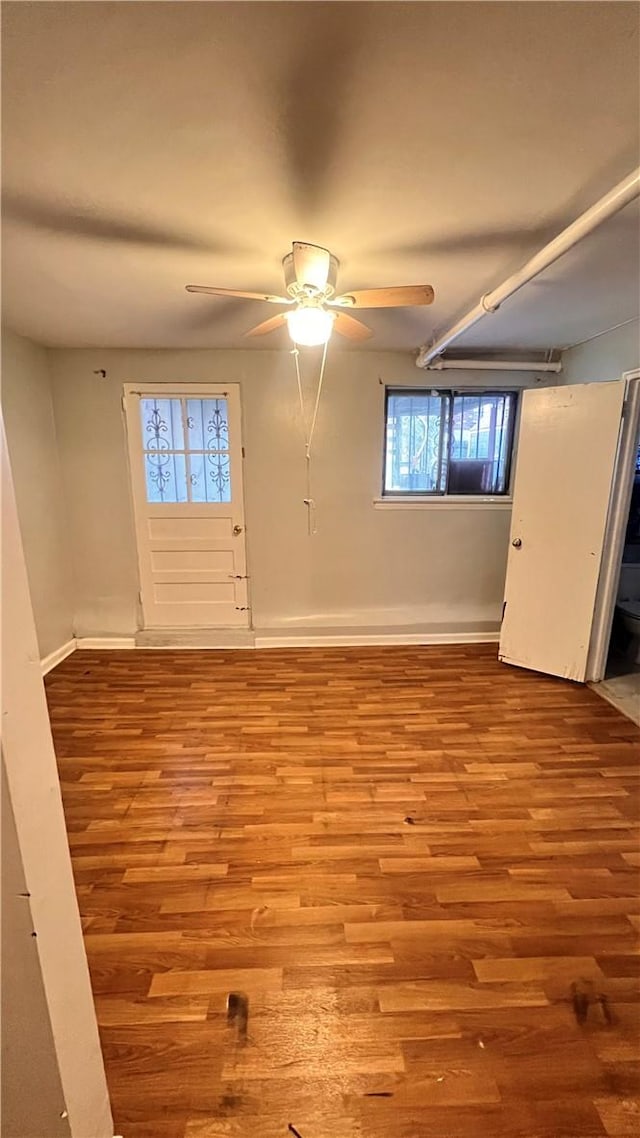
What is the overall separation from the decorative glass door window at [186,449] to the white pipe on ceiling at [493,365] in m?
1.71

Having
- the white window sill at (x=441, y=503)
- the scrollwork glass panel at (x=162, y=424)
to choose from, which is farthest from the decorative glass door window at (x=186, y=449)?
the white window sill at (x=441, y=503)

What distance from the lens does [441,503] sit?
3668 millimetres

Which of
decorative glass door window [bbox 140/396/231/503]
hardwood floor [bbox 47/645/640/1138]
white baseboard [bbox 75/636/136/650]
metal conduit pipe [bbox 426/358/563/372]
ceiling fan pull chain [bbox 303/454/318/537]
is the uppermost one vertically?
metal conduit pipe [bbox 426/358/563/372]

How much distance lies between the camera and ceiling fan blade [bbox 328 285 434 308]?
1.63 metres

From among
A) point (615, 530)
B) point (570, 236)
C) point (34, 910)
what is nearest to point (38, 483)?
point (34, 910)

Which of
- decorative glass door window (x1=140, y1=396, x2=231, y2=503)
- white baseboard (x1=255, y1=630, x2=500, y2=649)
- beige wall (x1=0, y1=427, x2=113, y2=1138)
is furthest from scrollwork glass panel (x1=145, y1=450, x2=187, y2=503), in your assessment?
beige wall (x1=0, y1=427, x2=113, y2=1138)

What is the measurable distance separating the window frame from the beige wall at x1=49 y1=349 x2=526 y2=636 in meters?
0.07

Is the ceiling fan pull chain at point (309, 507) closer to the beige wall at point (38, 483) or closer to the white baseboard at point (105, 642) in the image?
the white baseboard at point (105, 642)

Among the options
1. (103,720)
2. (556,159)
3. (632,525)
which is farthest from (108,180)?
(632,525)

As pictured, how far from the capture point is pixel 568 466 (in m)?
2.94

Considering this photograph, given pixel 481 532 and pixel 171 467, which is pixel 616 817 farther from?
pixel 171 467

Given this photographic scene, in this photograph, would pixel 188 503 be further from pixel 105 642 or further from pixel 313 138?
pixel 313 138

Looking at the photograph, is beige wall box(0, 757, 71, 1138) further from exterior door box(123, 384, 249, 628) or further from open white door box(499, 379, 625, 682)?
open white door box(499, 379, 625, 682)

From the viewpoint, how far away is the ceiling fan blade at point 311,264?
1.43 meters
